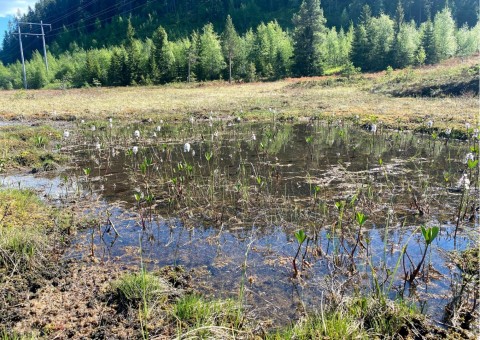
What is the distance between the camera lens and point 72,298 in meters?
5.03

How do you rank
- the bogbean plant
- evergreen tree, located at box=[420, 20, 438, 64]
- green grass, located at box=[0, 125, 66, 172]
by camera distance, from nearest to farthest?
1. the bogbean plant
2. green grass, located at box=[0, 125, 66, 172]
3. evergreen tree, located at box=[420, 20, 438, 64]

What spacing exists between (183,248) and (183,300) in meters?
2.11

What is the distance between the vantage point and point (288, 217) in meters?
7.92

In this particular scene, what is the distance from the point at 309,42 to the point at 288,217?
66.8 m

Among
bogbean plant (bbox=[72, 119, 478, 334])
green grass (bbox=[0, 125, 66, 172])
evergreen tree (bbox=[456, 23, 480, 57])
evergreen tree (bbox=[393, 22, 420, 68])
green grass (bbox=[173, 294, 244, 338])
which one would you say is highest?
evergreen tree (bbox=[456, 23, 480, 57])

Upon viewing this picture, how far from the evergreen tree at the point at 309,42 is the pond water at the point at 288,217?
56.5m

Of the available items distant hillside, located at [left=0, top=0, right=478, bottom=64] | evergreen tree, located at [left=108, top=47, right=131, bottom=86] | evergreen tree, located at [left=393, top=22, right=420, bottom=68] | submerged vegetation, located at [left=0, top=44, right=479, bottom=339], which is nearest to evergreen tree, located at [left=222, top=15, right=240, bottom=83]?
evergreen tree, located at [left=108, top=47, right=131, bottom=86]

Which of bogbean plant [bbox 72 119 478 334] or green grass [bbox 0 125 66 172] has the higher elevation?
green grass [bbox 0 125 66 172]

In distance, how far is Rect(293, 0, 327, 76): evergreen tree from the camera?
225ft

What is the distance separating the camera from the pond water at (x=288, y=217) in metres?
5.29

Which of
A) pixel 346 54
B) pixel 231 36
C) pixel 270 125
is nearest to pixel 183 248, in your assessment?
pixel 270 125

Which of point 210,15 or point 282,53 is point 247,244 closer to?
point 282,53

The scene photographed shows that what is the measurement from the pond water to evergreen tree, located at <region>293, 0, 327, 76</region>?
56.5 m

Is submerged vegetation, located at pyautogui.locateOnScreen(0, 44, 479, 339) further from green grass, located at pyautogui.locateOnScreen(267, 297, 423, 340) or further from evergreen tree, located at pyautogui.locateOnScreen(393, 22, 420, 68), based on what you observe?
evergreen tree, located at pyautogui.locateOnScreen(393, 22, 420, 68)
